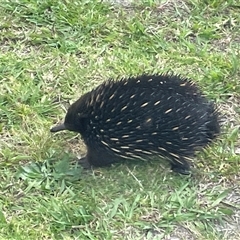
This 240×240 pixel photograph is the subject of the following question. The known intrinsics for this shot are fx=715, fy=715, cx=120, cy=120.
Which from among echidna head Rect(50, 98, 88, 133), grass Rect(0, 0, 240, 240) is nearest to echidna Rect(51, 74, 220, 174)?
echidna head Rect(50, 98, 88, 133)

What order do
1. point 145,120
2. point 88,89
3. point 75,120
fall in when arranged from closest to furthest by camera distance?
point 145,120 < point 75,120 < point 88,89

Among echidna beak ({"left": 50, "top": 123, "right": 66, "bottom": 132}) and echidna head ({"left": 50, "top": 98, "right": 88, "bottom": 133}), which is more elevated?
echidna head ({"left": 50, "top": 98, "right": 88, "bottom": 133})

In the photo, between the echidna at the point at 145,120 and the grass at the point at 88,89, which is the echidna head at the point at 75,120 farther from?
the grass at the point at 88,89

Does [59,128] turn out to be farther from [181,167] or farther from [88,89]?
[181,167]

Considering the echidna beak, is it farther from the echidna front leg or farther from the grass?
the echidna front leg

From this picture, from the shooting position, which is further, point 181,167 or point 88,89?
point 88,89

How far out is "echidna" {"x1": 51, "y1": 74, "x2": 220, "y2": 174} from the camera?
10.5 ft

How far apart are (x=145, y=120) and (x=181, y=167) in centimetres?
33

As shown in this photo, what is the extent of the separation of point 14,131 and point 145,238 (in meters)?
0.90

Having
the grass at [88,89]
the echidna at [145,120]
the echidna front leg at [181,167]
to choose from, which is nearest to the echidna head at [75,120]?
the echidna at [145,120]

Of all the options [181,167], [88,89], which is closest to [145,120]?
[181,167]

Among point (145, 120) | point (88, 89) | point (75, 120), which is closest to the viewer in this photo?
point (145, 120)

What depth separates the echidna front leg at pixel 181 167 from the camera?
11.0ft

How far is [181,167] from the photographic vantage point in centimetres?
336
